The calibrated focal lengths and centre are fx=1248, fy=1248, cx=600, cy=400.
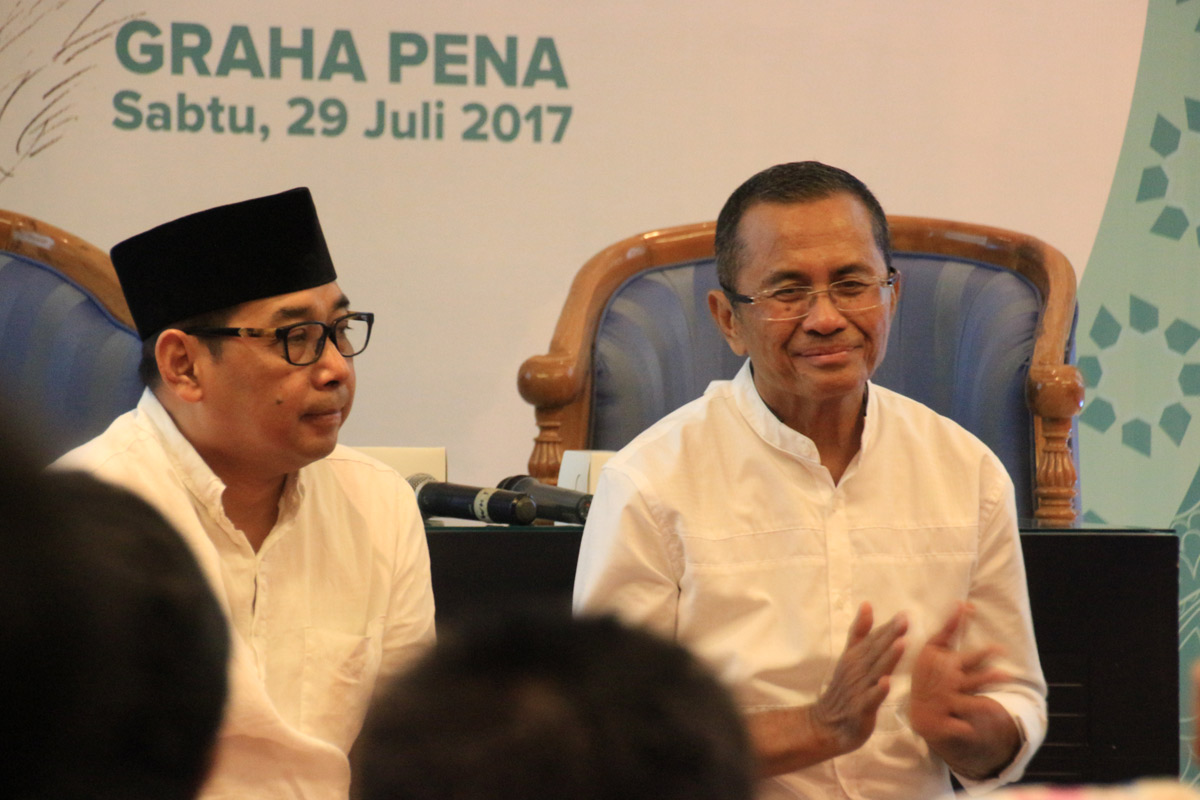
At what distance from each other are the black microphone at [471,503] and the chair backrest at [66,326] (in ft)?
2.98

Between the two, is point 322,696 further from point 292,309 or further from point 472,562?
point 292,309

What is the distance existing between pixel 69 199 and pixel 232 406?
2.24 m

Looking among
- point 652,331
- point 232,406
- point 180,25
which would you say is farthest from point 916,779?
point 180,25

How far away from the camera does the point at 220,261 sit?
1.54m

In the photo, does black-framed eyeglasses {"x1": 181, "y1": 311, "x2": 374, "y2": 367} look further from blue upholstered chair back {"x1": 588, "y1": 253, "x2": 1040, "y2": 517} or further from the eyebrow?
blue upholstered chair back {"x1": 588, "y1": 253, "x2": 1040, "y2": 517}

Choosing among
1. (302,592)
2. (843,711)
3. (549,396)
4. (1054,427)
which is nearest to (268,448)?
(302,592)

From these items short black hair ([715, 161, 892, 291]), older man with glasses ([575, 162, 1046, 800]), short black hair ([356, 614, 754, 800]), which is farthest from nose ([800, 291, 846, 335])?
short black hair ([356, 614, 754, 800])

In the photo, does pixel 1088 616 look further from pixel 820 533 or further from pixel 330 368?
pixel 330 368

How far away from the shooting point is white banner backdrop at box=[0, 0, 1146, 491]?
11.2 ft

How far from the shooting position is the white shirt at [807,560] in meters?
1.50

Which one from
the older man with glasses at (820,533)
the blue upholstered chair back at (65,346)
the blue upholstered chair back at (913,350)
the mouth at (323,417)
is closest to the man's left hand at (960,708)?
the older man with glasses at (820,533)

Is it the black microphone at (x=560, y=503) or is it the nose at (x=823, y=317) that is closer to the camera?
the nose at (x=823, y=317)

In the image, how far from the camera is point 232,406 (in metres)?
1.52

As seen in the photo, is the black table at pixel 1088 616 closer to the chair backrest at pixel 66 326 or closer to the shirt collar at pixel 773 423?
the shirt collar at pixel 773 423
